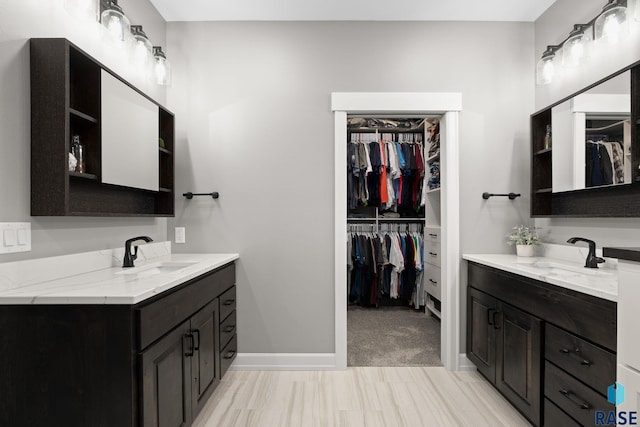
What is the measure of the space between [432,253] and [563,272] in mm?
1925

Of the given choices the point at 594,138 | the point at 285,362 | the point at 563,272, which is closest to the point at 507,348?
the point at 563,272

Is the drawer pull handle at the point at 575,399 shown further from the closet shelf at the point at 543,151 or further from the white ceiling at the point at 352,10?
the white ceiling at the point at 352,10

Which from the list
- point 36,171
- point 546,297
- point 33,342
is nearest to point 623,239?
point 546,297

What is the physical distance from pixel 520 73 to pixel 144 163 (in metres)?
2.84

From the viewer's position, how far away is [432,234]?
3760 millimetres

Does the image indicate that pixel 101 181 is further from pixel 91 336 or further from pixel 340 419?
pixel 340 419

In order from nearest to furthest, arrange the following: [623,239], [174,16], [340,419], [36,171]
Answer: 1. [36,171]
2. [623,239]
3. [340,419]
4. [174,16]

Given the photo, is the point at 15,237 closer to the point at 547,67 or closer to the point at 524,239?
the point at 524,239

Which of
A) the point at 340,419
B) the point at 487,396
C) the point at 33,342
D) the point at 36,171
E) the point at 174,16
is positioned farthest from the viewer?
the point at 174,16

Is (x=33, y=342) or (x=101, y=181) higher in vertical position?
(x=101, y=181)

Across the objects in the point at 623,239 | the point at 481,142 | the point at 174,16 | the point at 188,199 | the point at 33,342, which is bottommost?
the point at 33,342

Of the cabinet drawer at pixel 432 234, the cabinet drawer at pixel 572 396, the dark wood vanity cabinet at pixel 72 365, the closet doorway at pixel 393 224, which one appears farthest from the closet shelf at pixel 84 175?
the cabinet drawer at pixel 432 234

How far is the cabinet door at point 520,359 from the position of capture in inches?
69.5

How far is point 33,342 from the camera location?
1.20 m
